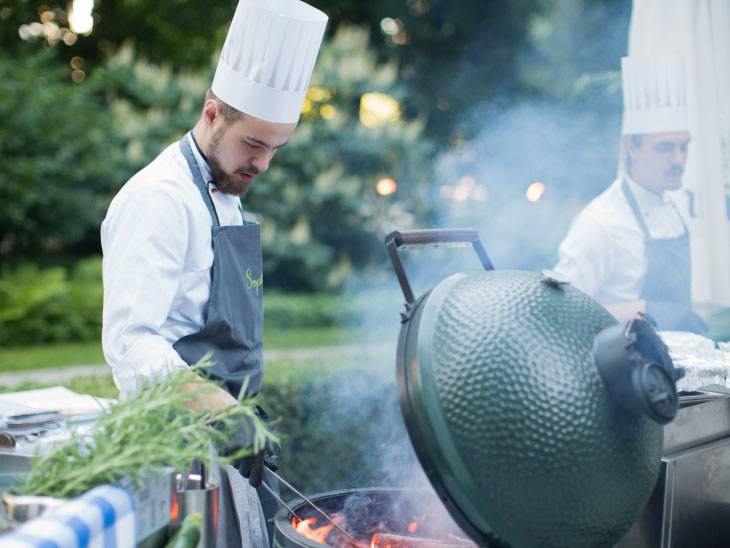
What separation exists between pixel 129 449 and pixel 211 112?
1.43 m

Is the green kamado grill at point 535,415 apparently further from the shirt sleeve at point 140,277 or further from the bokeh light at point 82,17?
the bokeh light at point 82,17

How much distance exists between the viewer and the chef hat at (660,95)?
306 cm

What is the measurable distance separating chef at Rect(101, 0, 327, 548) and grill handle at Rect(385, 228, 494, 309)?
656 mm

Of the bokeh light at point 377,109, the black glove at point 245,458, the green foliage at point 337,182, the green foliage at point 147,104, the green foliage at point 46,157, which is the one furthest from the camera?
the bokeh light at point 377,109

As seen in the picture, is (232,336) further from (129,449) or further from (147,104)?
(147,104)

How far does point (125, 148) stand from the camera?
11.2 metres

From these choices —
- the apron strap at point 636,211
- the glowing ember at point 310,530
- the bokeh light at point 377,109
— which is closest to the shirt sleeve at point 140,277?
the glowing ember at point 310,530

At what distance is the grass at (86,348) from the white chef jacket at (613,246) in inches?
226

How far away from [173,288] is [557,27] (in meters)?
17.0

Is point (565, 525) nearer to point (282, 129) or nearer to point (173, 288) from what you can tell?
point (173, 288)

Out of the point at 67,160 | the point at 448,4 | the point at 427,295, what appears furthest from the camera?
the point at 448,4

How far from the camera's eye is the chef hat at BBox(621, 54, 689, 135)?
306 centimetres

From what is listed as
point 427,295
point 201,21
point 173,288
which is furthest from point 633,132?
point 201,21

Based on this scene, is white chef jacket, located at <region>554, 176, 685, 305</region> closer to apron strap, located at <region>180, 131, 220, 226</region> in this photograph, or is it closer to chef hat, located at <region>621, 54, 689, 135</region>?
chef hat, located at <region>621, 54, 689, 135</region>
